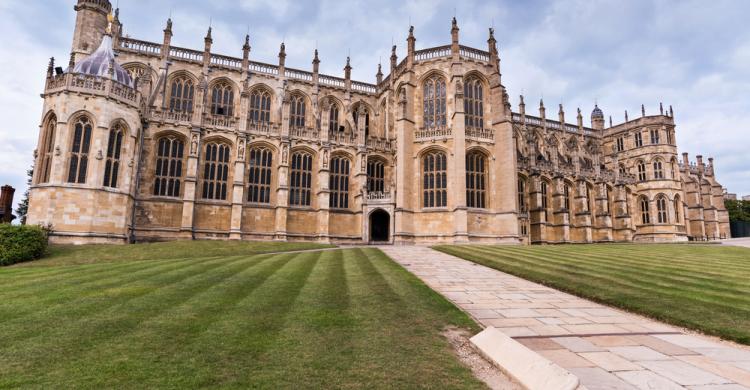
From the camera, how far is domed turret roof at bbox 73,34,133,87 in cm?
2567

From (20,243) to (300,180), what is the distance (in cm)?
1847

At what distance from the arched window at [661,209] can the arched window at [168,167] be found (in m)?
54.7

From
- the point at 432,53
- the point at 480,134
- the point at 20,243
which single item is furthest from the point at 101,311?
the point at 432,53

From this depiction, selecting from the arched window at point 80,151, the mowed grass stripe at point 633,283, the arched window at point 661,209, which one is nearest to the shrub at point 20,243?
the arched window at point 80,151

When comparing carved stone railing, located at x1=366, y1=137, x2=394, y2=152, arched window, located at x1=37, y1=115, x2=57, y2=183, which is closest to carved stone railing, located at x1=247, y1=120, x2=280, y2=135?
carved stone railing, located at x1=366, y1=137, x2=394, y2=152

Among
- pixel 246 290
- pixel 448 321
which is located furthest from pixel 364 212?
pixel 448 321

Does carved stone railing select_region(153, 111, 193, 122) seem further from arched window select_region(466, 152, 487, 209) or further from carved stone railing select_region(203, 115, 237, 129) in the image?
arched window select_region(466, 152, 487, 209)

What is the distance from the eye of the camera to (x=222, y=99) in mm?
35719

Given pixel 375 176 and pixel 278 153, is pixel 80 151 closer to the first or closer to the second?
pixel 278 153

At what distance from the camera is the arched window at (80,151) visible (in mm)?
23812

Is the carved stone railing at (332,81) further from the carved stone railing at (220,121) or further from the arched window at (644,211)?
the arched window at (644,211)

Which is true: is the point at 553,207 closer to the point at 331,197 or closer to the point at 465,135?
the point at 465,135

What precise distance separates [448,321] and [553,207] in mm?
38003

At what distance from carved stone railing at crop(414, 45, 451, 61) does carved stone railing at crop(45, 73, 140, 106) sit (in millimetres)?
23175
